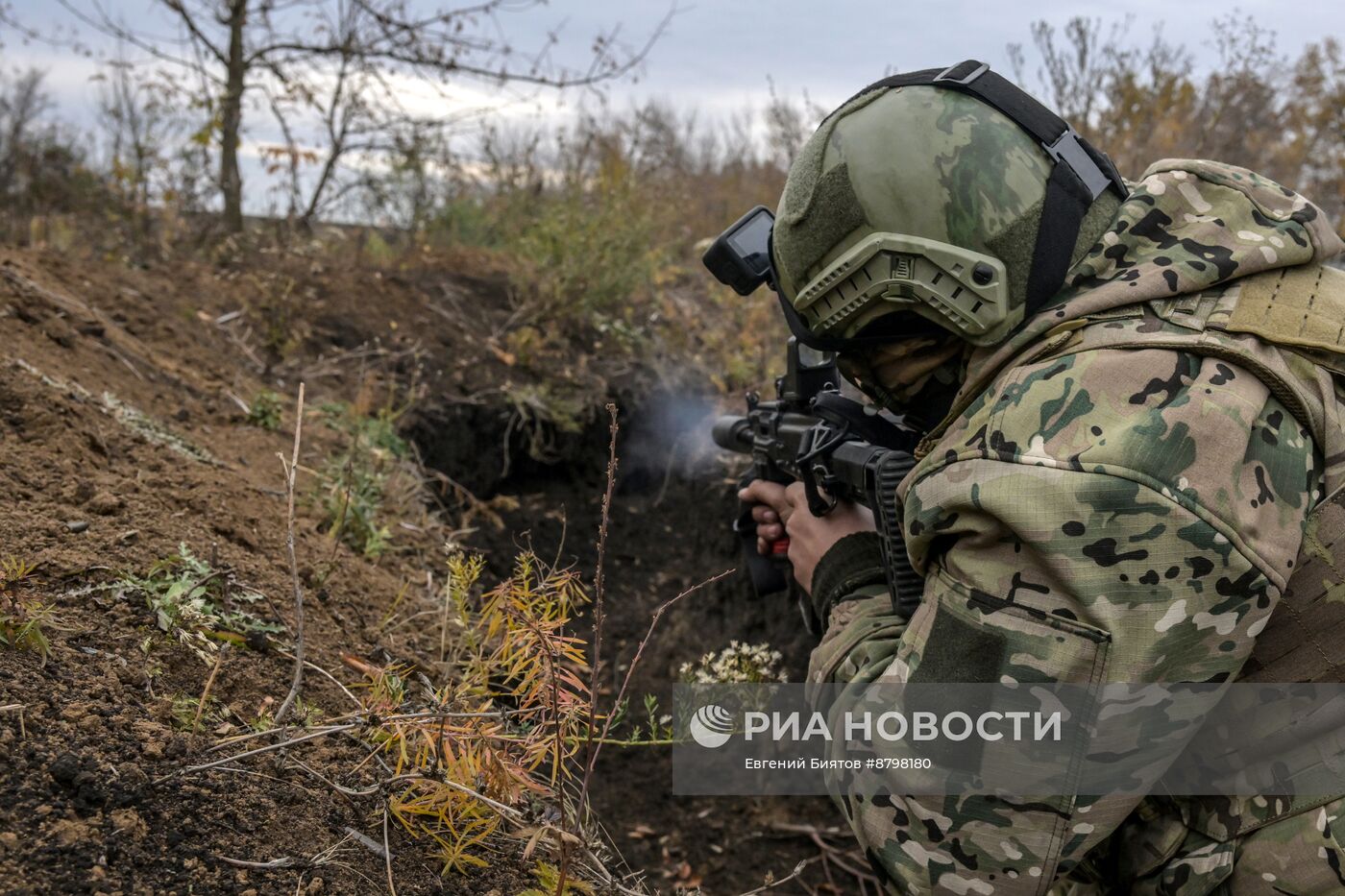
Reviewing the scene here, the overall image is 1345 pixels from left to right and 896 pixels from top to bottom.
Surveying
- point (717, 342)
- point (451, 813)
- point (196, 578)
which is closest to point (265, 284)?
point (717, 342)

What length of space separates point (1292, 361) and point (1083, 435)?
37cm

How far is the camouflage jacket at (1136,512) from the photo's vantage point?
1.39 m

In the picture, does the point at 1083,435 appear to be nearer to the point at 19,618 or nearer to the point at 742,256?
the point at 742,256

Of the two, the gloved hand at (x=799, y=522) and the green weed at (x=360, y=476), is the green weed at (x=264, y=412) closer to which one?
the green weed at (x=360, y=476)

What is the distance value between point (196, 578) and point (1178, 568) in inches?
77.7

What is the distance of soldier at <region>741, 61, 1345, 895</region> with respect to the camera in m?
1.40

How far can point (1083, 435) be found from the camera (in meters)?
1.42

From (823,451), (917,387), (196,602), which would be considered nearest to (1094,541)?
(917,387)

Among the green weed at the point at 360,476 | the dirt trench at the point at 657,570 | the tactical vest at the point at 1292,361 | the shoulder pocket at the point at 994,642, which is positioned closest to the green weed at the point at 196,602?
the green weed at the point at 360,476

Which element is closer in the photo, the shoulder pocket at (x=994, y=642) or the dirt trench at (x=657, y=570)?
the shoulder pocket at (x=994, y=642)

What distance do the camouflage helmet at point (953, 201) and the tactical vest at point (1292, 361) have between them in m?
0.16

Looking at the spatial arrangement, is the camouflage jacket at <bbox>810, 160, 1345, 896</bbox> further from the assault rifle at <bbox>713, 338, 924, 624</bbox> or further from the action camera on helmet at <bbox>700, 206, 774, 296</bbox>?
the action camera on helmet at <bbox>700, 206, 774, 296</bbox>

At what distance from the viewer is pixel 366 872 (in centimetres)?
164

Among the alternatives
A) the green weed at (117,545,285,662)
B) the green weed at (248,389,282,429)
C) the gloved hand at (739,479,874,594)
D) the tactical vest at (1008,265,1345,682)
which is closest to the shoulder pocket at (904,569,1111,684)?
the tactical vest at (1008,265,1345,682)
